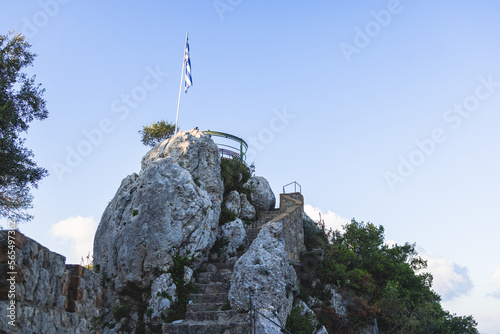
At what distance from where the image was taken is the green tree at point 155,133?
77.3 feet

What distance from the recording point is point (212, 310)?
1293 cm

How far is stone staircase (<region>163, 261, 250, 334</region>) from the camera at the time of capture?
1148 centimetres

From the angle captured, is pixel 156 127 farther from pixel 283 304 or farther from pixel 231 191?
pixel 283 304

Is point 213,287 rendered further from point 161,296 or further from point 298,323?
point 298,323

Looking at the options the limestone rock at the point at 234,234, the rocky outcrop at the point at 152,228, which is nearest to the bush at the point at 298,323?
the limestone rock at the point at 234,234

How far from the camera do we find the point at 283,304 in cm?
1316

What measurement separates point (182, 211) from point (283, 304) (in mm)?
5204

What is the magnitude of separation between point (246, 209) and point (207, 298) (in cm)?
750

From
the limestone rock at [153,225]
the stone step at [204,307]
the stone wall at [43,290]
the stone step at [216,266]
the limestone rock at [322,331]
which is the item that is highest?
the limestone rock at [153,225]

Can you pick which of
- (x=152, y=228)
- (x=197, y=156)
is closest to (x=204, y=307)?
(x=152, y=228)

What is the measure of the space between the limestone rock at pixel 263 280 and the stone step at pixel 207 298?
22.6 inches

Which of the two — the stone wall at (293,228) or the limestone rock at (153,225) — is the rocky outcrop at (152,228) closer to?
the limestone rock at (153,225)

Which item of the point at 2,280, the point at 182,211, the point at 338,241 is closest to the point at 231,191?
the point at 182,211

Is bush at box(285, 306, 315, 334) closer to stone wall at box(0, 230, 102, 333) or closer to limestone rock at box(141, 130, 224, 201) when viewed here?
limestone rock at box(141, 130, 224, 201)
